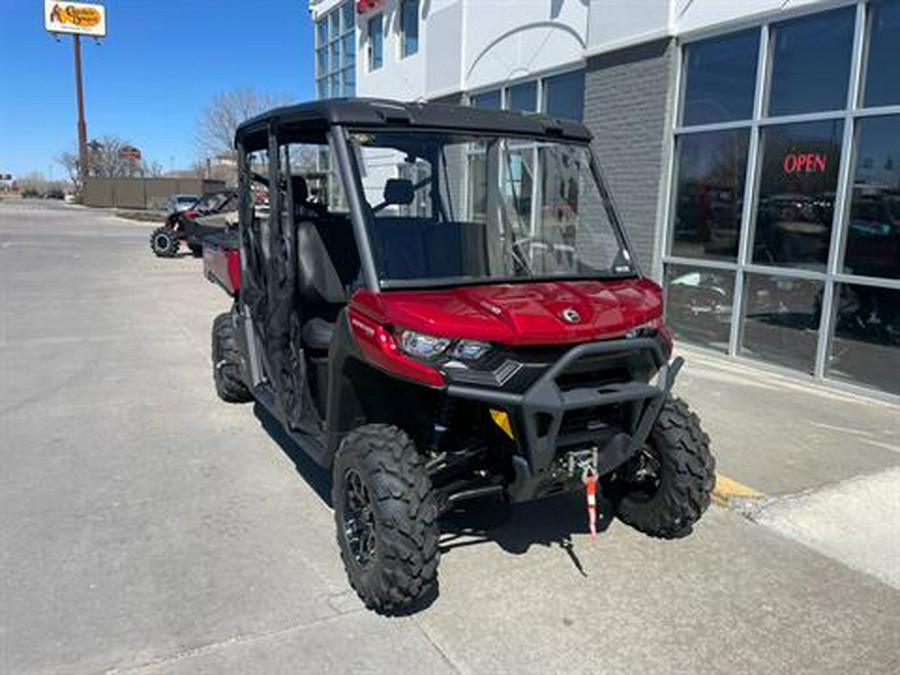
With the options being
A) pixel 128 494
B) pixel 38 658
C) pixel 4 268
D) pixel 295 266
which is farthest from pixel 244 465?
pixel 4 268

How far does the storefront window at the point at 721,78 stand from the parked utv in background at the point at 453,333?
453cm

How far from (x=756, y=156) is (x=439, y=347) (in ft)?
18.8

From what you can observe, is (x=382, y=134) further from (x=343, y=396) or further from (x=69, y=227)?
(x=69, y=227)

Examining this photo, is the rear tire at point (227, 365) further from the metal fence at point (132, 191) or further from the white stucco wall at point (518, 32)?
the metal fence at point (132, 191)

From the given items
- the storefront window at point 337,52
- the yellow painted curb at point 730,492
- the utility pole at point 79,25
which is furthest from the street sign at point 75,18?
the yellow painted curb at point 730,492

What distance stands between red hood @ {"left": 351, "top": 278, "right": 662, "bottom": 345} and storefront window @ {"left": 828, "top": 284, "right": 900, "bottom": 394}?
4.11 meters

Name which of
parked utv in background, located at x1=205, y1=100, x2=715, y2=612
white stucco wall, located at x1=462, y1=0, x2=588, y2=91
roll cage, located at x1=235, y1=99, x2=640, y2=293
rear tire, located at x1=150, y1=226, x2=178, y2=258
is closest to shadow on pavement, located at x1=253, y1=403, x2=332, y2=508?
parked utv in background, located at x1=205, y1=100, x2=715, y2=612

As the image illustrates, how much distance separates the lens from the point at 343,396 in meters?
3.43

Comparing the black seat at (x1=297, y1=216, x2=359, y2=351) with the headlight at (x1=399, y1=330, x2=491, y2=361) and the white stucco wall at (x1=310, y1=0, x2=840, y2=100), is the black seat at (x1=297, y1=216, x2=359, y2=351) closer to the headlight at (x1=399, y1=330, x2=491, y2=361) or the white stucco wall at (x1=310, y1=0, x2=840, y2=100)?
the headlight at (x1=399, y1=330, x2=491, y2=361)

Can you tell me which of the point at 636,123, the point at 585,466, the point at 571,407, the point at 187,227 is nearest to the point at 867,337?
the point at 636,123

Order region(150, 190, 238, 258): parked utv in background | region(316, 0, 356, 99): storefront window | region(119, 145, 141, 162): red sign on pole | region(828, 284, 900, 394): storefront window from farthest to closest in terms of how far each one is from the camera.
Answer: region(119, 145, 141, 162): red sign on pole, region(316, 0, 356, 99): storefront window, region(150, 190, 238, 258): parked utv in background, region(828, 284, 900, 394): storefront window

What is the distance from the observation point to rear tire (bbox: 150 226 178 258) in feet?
61.8

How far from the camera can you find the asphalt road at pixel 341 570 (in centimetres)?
288

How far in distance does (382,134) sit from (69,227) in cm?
3121
